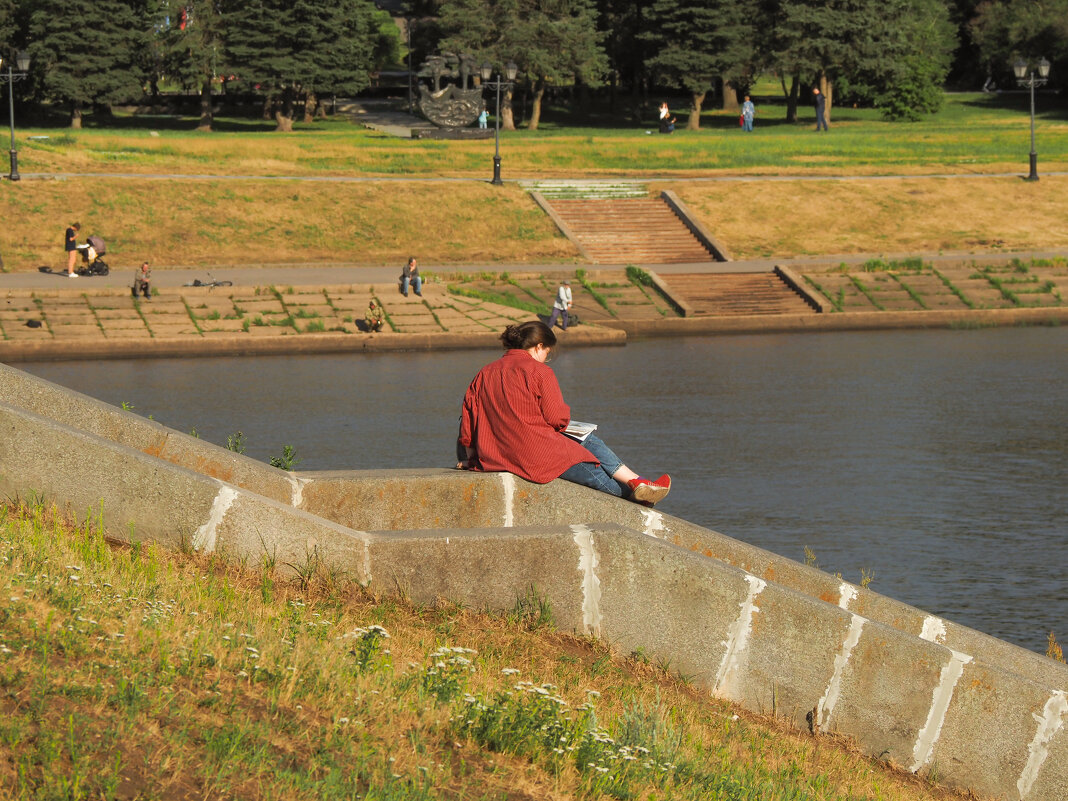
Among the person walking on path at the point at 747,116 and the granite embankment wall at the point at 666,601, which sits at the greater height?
the person walking on path at the point at 747,116

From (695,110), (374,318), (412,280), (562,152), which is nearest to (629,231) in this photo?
(412,280)

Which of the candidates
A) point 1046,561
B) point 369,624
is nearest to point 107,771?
point 369,624

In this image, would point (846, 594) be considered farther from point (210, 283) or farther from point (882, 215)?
point (882, 215)

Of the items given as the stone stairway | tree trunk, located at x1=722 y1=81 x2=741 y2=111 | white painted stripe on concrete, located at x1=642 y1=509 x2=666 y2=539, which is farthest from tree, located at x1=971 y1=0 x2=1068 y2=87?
white painted stripe on concrete, located at x1=642 y1=509 x2=666 y2=539

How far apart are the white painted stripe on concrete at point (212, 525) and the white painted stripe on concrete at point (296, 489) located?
112cm

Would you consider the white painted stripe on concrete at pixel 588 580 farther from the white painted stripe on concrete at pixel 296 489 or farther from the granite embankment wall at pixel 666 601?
the white painted stripe on concrete at pixel 296 489

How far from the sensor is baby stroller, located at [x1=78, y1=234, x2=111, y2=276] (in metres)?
31.4

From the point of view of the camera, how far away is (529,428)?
7945 mm

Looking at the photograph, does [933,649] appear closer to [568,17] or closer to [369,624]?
[369,624]

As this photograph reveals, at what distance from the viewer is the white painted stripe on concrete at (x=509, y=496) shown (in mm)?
8102

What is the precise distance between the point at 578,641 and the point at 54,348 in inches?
843

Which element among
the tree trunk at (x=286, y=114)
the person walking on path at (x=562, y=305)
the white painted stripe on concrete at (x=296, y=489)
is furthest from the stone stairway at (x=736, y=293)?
the tree trunk at (x=286, y=114)

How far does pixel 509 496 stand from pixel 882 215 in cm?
3394

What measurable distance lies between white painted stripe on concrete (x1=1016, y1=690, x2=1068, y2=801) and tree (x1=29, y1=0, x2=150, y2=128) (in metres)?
60.7
